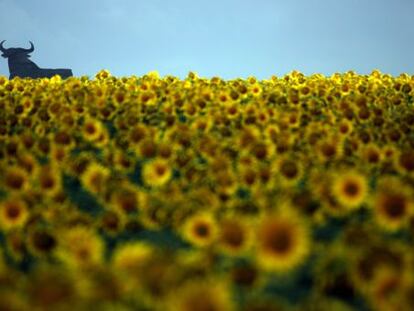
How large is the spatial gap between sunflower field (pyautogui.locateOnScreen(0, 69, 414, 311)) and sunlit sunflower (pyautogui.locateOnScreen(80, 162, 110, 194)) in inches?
1.0

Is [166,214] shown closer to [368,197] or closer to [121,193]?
[121,193]

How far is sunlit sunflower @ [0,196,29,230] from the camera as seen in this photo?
623cm

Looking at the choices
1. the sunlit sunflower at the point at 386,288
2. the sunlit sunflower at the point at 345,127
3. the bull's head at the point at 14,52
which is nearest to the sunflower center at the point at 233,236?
the sunlit sunflower at the point at 386,288

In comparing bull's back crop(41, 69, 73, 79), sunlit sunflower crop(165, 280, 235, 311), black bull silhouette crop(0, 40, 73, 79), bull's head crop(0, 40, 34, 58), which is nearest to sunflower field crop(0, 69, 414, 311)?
sunlit sunflower crop(165, 280, 235, 311)

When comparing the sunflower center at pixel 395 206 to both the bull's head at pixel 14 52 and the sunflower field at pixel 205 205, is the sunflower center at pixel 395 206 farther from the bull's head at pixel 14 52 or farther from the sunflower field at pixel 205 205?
the bull's head at pixel 14 52

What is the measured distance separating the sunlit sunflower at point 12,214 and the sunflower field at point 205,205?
15 millimetres

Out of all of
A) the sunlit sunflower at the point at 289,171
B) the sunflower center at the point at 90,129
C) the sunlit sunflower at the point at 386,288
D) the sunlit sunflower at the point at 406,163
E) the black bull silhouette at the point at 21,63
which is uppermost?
the black bull silhouette at the point at 21,63

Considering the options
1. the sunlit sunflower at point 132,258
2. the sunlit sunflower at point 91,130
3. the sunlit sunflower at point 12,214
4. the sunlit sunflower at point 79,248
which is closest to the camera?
the sunlit sunflower at point 132,258

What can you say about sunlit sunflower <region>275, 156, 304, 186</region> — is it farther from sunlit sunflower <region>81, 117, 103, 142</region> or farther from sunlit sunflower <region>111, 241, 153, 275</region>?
sunlit sunflower <region>81, 117, 103, 142</region>

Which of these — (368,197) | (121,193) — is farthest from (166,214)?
(368,197)

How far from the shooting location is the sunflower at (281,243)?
4824 millimetres

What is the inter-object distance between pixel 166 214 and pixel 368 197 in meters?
2.62

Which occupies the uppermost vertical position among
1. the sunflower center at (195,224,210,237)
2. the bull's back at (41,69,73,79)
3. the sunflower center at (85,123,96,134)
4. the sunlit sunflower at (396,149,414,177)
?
the bull's back at (41,69,73,79)

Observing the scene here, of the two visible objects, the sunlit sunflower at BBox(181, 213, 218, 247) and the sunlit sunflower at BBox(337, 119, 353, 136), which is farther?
the sunlit sunflower at BBox(337, 119, 353, 136)
